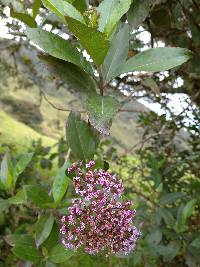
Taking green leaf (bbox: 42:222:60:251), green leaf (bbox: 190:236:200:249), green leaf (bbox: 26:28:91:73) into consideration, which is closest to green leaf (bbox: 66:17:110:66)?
green leaf (bbox: 26:28:91:73)

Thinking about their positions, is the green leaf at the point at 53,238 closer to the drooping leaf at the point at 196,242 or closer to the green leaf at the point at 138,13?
the green leaf at the point at 138,13

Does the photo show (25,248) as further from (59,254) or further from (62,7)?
(62,7)

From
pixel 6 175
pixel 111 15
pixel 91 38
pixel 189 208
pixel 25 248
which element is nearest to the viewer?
pixel 91 38

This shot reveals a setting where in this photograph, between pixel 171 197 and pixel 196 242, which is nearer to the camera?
pixel 196 242

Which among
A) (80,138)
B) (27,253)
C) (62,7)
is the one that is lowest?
(27,253)

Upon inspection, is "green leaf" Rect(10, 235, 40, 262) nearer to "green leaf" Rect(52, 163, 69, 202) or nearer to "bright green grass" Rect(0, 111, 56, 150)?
"green leaf" Rect(52, 163, 69, 202)

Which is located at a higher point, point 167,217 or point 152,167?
point 152,167

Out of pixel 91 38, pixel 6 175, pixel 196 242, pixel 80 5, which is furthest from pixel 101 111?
pixel 196 242
